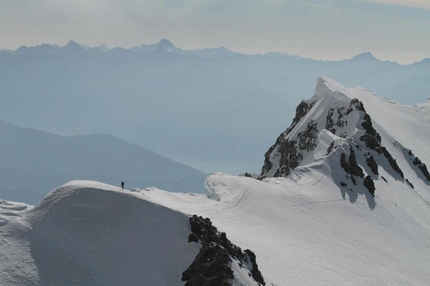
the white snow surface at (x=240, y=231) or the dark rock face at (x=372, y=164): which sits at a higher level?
the dark rock face at (x=372, y=164)

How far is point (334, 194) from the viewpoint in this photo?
193 feet

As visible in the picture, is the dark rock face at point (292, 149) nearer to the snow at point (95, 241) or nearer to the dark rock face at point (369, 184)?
the dark rock face at point (369, 184)

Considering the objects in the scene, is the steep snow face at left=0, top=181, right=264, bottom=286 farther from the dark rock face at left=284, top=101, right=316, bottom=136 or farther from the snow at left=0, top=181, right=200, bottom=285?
the dark rock face at left=284, top=101, right=316, bottom=136

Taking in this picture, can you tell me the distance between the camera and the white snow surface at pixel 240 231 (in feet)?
84.1

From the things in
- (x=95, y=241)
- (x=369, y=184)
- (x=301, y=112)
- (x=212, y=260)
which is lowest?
(x=212, y=260)

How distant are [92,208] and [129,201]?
2184mm

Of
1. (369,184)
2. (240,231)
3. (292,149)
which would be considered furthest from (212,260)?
(292,149)

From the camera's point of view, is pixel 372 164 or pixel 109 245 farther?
pixel 372 164

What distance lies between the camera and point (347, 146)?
2682 inches

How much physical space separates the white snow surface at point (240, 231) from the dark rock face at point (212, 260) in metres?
0.64

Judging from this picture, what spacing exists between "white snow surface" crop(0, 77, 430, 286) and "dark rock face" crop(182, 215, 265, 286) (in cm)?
64

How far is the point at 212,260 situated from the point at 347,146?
4616 cm

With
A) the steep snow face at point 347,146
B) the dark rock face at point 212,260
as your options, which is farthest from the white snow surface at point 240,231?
the steep snow face at point 347,146

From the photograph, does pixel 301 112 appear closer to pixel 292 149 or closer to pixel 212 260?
pixel 292 149
